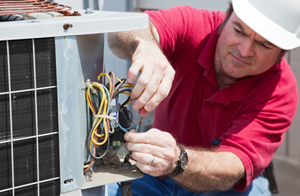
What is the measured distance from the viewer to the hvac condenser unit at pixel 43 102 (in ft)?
1.93

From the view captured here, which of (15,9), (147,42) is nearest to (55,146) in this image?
(15,9)

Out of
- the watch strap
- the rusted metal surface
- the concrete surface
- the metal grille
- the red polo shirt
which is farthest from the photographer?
the concrete surface

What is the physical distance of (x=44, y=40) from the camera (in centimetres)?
61

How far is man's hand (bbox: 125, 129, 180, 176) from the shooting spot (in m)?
0.75

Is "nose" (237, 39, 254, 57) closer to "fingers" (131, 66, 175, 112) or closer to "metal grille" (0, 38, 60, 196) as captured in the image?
"fingers" (131, 66, 175, 112)

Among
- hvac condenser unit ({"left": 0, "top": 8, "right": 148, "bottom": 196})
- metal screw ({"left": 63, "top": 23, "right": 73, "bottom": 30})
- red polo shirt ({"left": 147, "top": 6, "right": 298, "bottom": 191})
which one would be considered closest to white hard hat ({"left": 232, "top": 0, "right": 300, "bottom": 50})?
red polo shirt ({"left": 147, "top": 6, "right": 298, "bottom": 191})

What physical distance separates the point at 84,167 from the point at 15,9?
0.41 meters

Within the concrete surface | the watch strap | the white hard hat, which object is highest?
the white hard hat

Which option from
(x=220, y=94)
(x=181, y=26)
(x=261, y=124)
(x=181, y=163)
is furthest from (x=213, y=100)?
(x=181, y=163)

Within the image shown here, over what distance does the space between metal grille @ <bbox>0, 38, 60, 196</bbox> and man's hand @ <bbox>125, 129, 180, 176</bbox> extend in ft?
0.61

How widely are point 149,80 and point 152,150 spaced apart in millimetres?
177

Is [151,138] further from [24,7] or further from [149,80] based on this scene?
[24,7]

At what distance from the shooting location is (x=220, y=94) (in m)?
1.30

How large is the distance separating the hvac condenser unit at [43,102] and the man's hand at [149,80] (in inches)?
4.6
